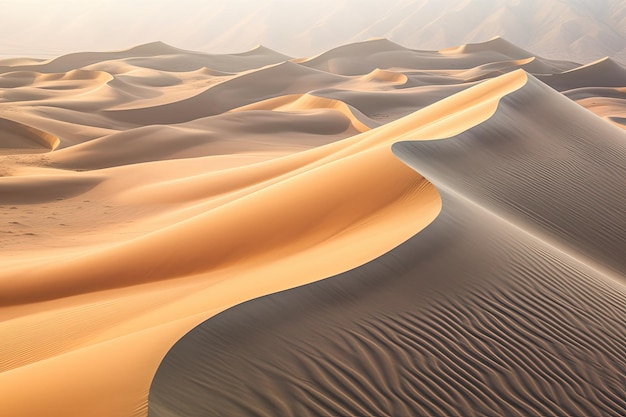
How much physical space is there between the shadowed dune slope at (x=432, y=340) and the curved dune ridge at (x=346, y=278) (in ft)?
0.05

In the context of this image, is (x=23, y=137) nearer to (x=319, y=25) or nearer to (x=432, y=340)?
(x=432, y=340)

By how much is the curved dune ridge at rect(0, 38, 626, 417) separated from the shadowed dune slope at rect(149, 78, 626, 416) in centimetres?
2

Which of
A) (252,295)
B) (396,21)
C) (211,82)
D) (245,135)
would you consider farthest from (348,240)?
(396,21)

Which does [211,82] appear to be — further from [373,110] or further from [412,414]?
[412,414]

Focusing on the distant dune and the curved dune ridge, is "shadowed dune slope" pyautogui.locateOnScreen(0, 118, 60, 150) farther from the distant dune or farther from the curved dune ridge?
the distant dune

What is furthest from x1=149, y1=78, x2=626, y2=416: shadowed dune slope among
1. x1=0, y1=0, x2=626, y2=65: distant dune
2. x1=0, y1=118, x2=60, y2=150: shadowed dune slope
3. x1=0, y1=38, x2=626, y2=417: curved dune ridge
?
x1=0, y1=0, x2=626, y2=65: distant dune

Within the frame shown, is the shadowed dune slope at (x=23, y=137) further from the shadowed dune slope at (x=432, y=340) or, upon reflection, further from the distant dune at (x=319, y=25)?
the distant dune at (x=319, y=25)

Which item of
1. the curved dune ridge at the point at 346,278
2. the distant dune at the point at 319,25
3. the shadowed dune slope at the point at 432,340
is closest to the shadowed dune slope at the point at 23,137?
the curved dune ridge at the point at 346,278

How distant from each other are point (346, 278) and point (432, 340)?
2.65 feet

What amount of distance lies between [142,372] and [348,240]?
3.13 meters

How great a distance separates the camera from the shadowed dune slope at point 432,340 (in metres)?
3.96

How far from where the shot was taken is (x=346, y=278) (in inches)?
202

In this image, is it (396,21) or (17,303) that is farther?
(396,21)

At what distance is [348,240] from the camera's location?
6559mm
